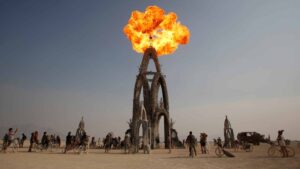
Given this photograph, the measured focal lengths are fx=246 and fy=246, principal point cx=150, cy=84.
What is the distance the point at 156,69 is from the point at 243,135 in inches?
745

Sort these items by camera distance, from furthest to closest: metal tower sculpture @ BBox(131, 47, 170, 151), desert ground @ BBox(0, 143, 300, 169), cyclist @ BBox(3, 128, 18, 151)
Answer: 1. metal tower sculpture @ BBox(131, 47, 170, 151)
2. cyclist @ BBox(3, 128, 18, 151)
3. desert ground @ BBox(0, 143, 300, 169)

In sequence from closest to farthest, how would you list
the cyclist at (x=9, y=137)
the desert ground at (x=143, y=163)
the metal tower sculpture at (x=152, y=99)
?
the desert ground at (x=143, y=163), the cyclist at (x=9, y=137), the metal tower sculpture at (x=152, y=99)

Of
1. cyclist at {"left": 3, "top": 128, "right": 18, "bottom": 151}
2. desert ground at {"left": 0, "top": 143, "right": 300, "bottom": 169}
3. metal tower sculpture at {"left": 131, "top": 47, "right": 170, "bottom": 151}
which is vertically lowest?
desert ground at {"left": 0, "top": 143, "right": 300, "bottom": 169}

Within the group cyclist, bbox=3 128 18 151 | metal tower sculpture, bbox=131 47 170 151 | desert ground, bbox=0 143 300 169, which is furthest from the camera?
metal tower sculpture, bbox=131 47 170 151

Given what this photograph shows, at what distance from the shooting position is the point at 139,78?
44531 mm

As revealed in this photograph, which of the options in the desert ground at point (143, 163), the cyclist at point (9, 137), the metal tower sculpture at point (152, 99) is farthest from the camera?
the metal tower sculpture at point (152, 99)

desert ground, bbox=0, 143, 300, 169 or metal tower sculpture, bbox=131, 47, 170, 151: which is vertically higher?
metal tower sculpture, bbox=131, 47, 170, 151

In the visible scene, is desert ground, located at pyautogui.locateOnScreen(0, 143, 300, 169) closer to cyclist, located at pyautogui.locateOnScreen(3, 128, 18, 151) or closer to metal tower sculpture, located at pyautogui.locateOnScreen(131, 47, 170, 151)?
cyclist, located at pyautogui.locateOnScreen(3, 128, 18, 151)

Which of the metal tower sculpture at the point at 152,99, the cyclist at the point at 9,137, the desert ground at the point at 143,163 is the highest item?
the metal tower sculpture at the point at 152,99

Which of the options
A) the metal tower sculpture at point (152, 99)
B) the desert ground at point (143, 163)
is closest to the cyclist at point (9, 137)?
the desert ground at point (143, 163)

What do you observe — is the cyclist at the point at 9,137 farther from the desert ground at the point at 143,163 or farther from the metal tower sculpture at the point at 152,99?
the metal tower sculpture at the point at 152,99

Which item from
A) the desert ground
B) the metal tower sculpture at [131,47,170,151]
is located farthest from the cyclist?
the metal tower sculpture at [131,47,170,151]

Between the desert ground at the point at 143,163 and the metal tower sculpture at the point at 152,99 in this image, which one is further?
the metal tower sculpture at the point at 152,99

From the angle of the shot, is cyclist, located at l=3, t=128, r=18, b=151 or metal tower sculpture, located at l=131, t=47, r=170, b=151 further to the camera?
metal tower sculpture, located at l=131, t=47, r=170, b=151
